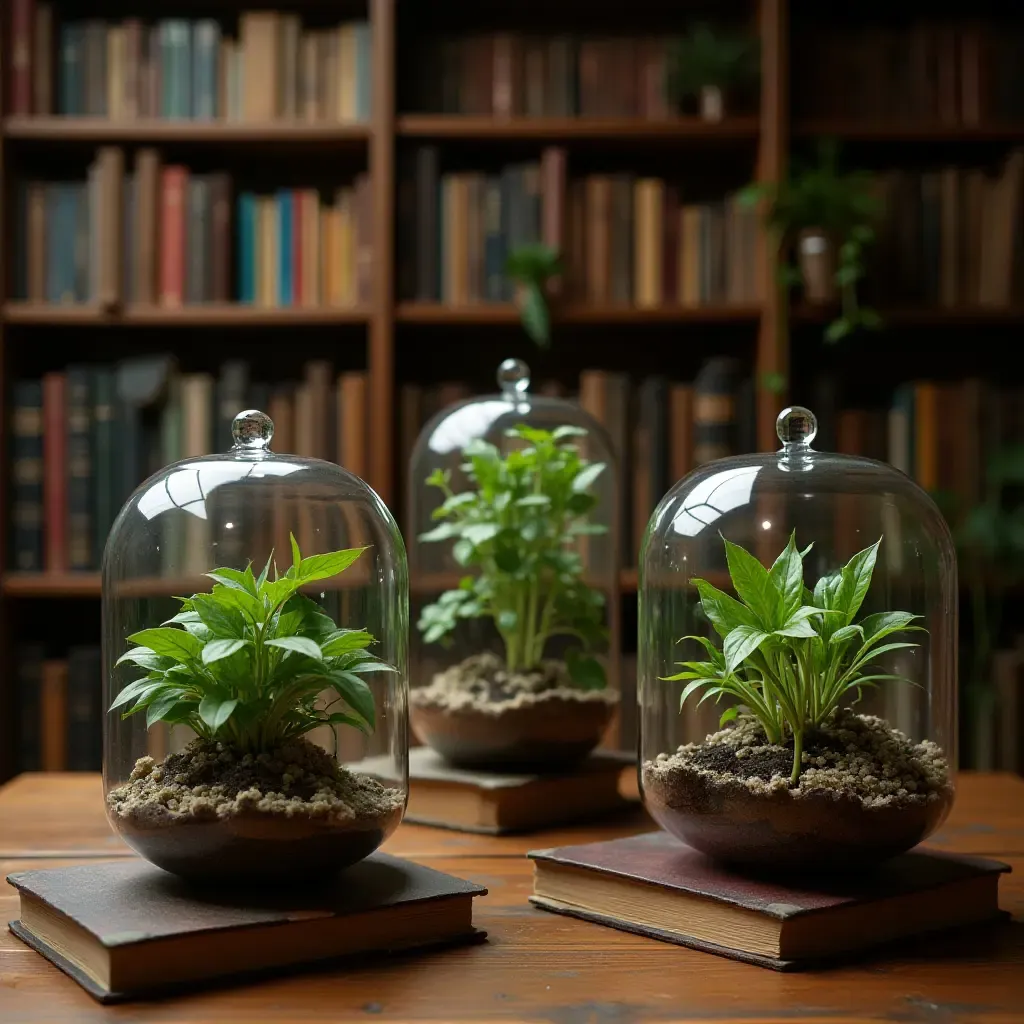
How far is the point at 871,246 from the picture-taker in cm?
263

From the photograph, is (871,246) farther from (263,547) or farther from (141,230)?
(263,547)

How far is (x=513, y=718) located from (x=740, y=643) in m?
0.49

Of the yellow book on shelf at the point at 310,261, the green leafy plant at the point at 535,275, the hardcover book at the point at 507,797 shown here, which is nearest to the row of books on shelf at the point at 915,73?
the green leafy plant at the point at 535,275

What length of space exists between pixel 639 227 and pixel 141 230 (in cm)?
97

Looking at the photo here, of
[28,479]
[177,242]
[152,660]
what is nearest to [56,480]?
[28,479]

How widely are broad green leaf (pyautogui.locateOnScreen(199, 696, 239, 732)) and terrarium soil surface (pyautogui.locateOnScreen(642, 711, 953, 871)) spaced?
0.34 meters

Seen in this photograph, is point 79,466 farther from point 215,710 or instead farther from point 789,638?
point 789,638

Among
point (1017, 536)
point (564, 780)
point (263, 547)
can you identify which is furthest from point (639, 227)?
point (263, 547)

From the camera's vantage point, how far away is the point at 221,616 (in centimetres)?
94

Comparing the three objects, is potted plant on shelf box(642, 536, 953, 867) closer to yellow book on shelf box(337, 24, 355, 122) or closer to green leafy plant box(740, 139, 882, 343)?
green leafy plant box(740, 139, 882, 343)

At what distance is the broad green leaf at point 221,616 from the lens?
938 millimetres

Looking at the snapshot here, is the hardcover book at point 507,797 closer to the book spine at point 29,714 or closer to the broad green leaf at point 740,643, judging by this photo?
the broad green leaf at point 740,643

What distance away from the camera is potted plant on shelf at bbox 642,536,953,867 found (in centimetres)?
98

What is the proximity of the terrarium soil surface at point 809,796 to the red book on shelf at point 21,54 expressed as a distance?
2.10 metres
